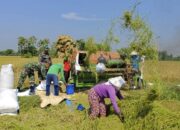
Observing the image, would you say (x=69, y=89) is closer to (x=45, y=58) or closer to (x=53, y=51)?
(x=45, y=58)

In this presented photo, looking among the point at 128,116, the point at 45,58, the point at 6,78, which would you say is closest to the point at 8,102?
the point at 6,78

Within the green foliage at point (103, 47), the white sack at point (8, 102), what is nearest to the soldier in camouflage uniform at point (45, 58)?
the green foliage at point (103, 47)

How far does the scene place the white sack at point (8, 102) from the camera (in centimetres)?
989

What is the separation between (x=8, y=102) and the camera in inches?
394

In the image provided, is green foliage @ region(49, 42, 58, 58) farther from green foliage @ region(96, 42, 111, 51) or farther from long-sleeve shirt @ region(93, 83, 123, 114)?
long-sleeve shirt @ region(93, 83, 123, 114)

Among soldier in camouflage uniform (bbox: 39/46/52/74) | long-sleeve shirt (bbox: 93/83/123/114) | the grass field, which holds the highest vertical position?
soldier in camouflage uniform (bbox: 39/46/52/74)

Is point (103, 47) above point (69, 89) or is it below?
above

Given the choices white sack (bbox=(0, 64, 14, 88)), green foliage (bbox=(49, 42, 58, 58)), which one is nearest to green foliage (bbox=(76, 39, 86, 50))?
A: green foliage (bbox=(49, 42, 58, 58))

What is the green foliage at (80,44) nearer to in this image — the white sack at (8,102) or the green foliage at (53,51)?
the green foliage at (53,51)

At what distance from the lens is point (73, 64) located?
45.1 feet

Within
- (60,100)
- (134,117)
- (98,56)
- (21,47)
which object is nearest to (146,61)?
(134,117)

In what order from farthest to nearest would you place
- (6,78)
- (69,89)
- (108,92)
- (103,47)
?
(103,47) → (69,89) → (6,78) → (108,92)

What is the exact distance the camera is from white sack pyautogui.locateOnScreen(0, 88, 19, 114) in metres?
9.89

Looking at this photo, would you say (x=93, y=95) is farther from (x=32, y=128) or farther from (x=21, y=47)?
(x=21, y=47)
